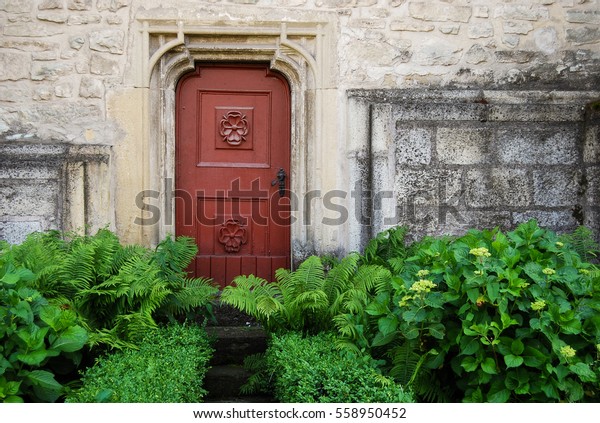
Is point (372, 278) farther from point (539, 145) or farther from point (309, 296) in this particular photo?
point (539, 145)

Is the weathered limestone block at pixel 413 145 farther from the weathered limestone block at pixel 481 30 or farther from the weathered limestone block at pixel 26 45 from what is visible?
the weathered limestone block at pixel 26 45

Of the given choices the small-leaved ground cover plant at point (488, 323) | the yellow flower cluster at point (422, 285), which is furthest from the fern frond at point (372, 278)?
the yellow flower cluster at point (422, 285)

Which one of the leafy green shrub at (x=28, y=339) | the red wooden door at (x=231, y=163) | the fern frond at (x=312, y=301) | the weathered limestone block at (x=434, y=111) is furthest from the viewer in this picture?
the red wooden door at (x=231, y=163)

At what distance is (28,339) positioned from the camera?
353 cm

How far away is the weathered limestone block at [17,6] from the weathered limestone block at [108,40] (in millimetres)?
554

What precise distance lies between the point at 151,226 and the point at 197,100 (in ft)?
3.83

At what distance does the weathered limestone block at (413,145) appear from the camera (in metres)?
5.95

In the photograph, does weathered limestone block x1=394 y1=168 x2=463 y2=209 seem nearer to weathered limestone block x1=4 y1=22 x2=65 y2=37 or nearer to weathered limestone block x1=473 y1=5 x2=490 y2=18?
weathered limestone block x1=473 y1=5 x2=490 y2=18

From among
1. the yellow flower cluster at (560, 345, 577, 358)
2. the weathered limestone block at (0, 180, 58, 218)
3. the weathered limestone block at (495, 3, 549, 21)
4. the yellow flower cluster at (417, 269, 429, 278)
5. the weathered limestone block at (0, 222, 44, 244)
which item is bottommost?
the yellow flower cluster at (560, 345, 577, 358)

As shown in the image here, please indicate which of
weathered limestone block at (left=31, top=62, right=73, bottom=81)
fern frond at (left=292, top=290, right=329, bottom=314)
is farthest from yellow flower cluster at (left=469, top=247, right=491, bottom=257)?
weathered limestone block at (left=31, top=62, right=73, bottom=81)

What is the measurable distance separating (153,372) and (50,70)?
10.4 ft

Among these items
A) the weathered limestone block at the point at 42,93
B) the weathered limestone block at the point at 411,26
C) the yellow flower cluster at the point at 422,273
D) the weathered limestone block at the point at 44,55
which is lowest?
the yellow flower cluster at the point at 422,273

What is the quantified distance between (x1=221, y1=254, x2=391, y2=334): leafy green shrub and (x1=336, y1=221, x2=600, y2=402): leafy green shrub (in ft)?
1.46

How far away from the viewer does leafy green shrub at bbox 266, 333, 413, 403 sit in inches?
137
